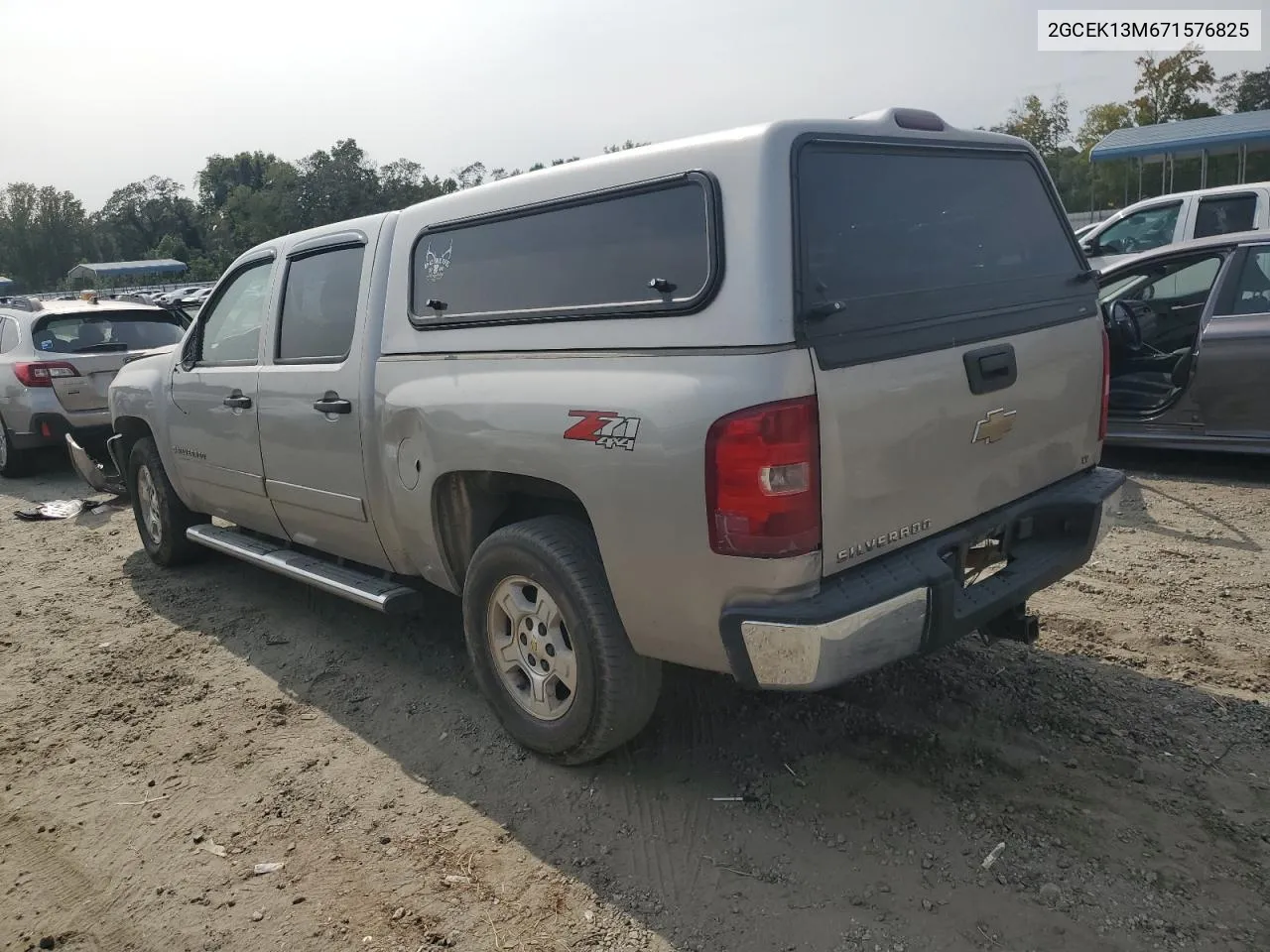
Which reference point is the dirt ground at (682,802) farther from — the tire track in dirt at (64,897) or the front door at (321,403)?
the front door at (321,403)

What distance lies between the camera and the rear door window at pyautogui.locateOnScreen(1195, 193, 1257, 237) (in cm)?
895

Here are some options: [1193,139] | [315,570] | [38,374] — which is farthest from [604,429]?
[1193,139]

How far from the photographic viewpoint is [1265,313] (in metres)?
6.14

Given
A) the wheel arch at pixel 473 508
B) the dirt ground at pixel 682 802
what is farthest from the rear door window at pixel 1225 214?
the wheel arch at pixel 473 508

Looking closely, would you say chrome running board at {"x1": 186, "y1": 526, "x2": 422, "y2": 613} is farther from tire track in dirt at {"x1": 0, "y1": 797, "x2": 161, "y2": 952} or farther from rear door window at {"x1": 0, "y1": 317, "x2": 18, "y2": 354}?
rear door window at {"x1": 0, "y1": 317, "x2": 18, "y2": 354}

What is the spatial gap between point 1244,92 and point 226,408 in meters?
47.9

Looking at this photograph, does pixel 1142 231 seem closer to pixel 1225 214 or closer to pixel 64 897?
pixel 1225 214

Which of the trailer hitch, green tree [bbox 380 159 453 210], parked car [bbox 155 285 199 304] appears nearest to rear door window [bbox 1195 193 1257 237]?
the trailer hitch

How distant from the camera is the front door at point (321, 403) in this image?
13.3 ft

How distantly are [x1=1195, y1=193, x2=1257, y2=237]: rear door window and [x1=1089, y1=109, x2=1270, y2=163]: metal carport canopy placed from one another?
14.6 meters

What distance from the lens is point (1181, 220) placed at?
952cm

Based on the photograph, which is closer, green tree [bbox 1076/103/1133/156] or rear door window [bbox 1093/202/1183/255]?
rear door window [bbox 1093/202/1183/255]

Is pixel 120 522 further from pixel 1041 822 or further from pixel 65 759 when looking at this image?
pixel 1041 822

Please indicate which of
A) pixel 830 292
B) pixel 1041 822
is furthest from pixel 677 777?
pixel 830 292
